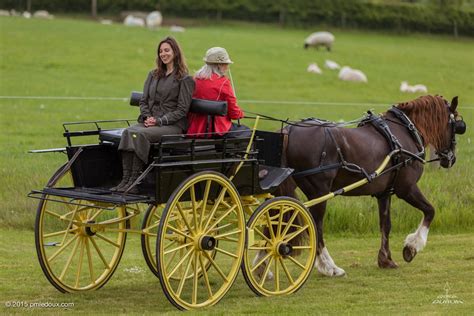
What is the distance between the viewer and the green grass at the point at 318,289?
30.0 ft

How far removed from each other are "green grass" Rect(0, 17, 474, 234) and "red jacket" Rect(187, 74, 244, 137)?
4.81 metres

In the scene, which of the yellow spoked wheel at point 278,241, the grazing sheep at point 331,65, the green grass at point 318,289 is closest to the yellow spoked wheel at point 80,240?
the green grass at point 318,289

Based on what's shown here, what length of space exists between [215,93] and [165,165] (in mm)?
1288

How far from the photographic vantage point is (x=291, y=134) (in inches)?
416

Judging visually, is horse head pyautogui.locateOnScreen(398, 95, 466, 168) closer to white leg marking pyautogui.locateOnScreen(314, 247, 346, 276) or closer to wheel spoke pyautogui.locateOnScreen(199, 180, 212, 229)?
white leg marking pyautogui.locateOnScreen(314, 247, 346, 276)

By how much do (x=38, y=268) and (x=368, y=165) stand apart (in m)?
3.72

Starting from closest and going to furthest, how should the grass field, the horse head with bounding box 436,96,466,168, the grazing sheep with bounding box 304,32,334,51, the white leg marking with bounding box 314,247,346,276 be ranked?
the grass field → the white leg marking with bounding box 314,247,346,276 → the horse head with bounding box 436,96,466,168 → the grazing sheep with bounding box 304,32,334,51

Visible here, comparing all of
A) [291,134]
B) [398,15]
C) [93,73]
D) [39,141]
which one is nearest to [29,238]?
[291,134]

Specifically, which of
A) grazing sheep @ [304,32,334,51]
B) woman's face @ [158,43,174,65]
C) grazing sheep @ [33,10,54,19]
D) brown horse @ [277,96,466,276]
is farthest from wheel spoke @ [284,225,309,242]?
grazing sheep @ [33,10,54,19]

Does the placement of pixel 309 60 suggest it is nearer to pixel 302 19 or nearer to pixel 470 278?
pixel 302 19

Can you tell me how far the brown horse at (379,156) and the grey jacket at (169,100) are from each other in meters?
1.54

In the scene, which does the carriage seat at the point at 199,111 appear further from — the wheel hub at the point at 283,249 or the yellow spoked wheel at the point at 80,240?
→ the wheel hub at the point at 283,249

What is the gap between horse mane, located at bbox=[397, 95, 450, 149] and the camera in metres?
11.8

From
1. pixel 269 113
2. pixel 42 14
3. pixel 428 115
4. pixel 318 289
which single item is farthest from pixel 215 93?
pixel 42 14
